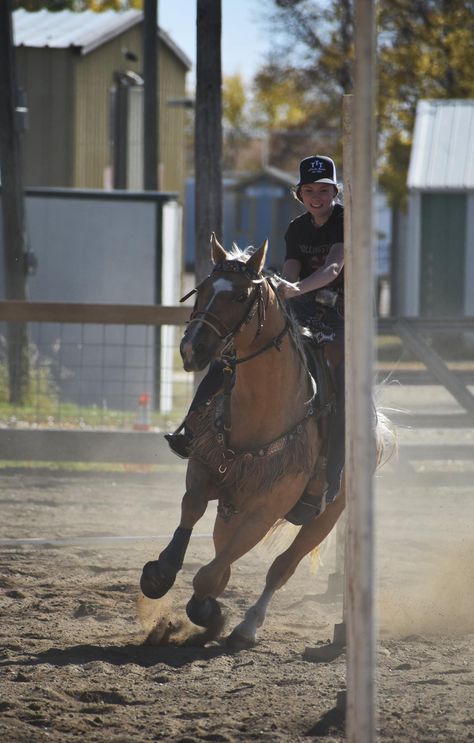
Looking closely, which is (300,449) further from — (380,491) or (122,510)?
(380,491)

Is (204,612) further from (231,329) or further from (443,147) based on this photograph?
(443,147)

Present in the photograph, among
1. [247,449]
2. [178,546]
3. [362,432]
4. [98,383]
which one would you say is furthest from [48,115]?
[362,432]

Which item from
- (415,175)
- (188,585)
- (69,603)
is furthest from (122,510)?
(415,175)

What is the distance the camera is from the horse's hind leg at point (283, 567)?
6047 mm

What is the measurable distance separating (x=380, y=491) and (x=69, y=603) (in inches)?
199

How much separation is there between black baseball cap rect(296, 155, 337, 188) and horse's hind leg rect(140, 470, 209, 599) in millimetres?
1685

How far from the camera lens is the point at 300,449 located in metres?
6.02

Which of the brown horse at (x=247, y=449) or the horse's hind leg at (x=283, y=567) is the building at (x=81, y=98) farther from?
A: the brown horse at (x=247, y=449)

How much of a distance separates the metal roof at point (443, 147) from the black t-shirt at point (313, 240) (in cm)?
1817

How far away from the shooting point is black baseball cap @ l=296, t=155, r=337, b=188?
625cm

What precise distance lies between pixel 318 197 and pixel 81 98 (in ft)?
64.4

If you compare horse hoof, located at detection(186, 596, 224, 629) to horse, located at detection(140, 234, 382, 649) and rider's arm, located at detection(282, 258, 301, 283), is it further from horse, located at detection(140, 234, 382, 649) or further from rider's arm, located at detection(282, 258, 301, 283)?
rider's arm, located at detection(282, 258, 301, 283)

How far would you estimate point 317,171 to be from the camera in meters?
6.27

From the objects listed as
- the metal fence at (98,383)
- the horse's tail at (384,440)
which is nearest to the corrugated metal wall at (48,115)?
the metal fence at (98,383)
